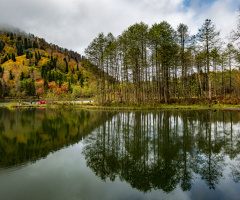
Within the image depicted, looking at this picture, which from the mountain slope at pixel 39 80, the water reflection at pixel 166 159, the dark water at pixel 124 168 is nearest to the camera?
the dark water at pixel 124 168

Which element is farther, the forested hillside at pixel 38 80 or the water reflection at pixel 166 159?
the forested hillside at pixel 38 80

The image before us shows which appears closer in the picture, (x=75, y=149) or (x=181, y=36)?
(x=75, y=149)

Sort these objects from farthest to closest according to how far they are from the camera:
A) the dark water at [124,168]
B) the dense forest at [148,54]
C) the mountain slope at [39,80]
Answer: the mountain slope at [39,80] → the dense forest at [148,54] → the dark water at [124,168]

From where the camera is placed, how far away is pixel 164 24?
114 feet

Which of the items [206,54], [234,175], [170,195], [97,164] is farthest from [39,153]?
[206,54]

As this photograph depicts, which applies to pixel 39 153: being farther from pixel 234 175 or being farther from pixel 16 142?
pixel 234 175

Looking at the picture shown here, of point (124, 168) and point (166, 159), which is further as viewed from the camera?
point (166, 159)

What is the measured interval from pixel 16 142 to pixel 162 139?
10.7 metres

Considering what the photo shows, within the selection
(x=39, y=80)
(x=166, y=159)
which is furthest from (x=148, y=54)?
(x=39, y=80)

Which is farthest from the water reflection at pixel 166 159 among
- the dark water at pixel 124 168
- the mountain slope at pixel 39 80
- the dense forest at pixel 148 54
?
the mountain slope at pixel 39 80

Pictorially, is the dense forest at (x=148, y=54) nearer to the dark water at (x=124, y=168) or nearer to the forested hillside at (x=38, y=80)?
the forested hillside at (x=38, y=80)

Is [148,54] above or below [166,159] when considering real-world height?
above

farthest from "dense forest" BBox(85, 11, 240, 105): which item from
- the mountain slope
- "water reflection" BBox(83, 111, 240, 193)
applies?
"water reflection" BBox(83, 111, 240, 193)

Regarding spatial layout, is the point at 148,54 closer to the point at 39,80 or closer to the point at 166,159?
the point at 166,159
